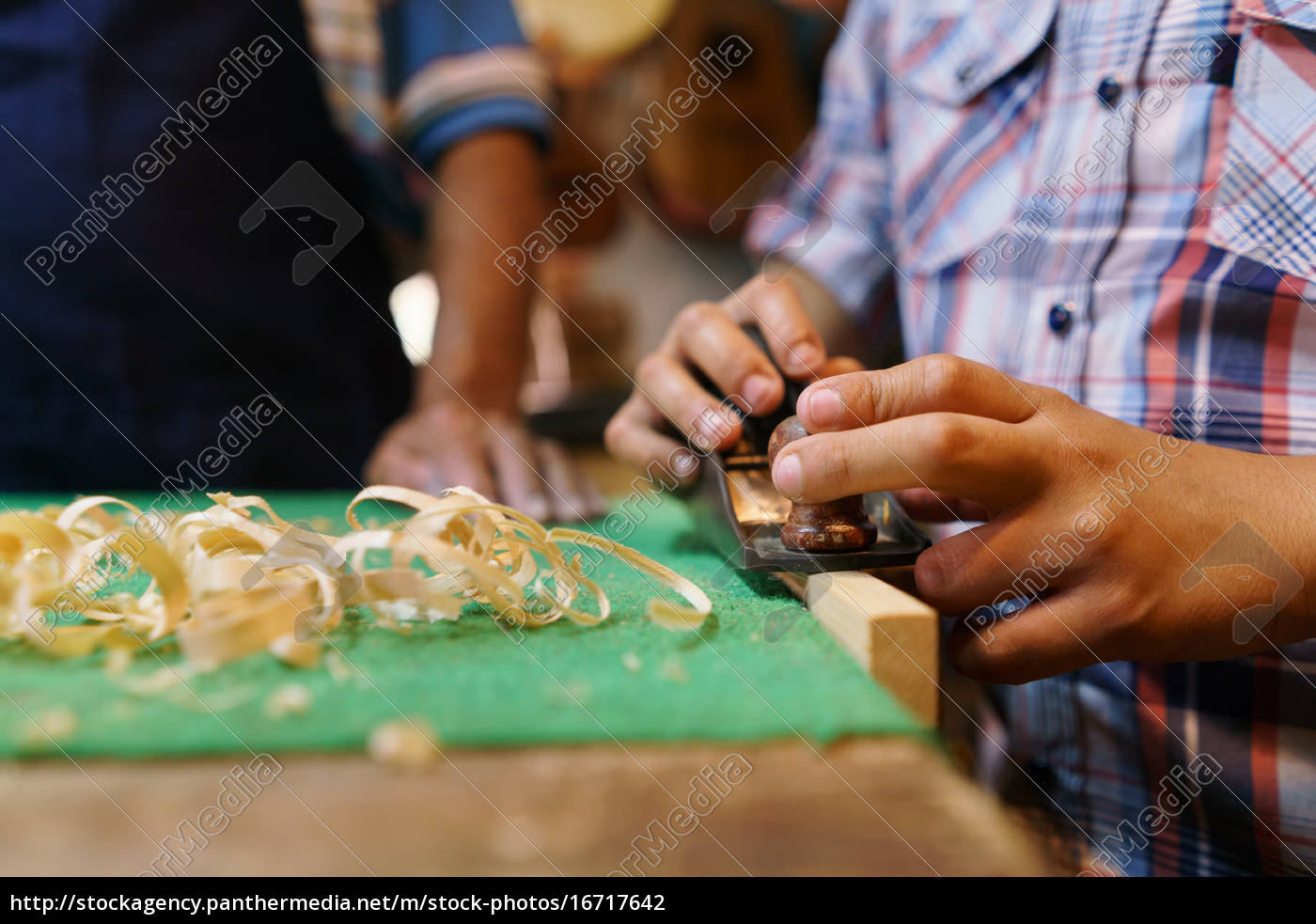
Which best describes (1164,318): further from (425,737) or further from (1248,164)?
(425,737)

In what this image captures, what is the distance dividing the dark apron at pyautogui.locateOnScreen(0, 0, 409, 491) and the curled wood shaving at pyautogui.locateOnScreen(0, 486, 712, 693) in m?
0.85

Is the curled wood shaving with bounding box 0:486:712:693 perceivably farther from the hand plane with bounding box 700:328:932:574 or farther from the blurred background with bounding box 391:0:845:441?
the blurred background with bounding box 391:0:845:441

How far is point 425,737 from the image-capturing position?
398 mm

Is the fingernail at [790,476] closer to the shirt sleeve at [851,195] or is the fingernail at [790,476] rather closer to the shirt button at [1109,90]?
the shirt button at [1109,90]

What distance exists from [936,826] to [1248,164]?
821mm

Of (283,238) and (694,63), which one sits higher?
(694,63)

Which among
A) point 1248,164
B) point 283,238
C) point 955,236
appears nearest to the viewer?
point 1248,164

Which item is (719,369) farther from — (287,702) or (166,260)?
(166,260)

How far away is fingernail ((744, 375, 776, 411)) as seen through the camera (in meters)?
0.82

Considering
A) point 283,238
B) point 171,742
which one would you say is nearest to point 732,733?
point 171,742

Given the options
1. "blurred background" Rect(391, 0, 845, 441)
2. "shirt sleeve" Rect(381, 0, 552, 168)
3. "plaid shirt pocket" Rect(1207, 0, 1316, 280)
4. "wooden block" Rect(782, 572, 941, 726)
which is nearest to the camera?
"wooden block" Rect(782, 572, 941, 726)

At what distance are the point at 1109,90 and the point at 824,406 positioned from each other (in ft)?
2.08

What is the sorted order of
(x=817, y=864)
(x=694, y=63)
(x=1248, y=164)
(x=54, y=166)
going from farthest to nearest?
(x=694, y=63) → (x=54, y=166) → (x=1248, y=164) → (x=817, y=864)

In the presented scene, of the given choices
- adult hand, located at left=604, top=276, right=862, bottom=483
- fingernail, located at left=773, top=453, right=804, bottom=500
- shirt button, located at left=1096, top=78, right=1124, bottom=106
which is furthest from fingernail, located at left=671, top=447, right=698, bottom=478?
shirt button, located at left=1096, top=78, right=1124, bottom=106
